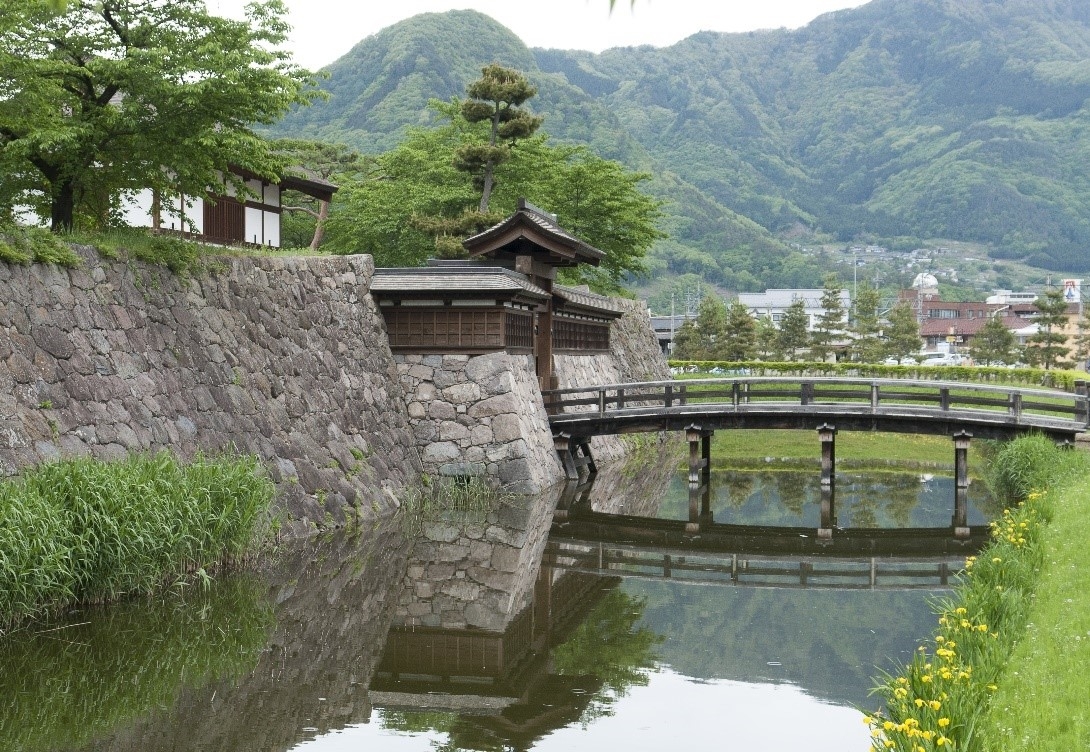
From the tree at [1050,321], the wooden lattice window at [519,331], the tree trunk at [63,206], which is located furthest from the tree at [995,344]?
the tree trunk at [63,206]

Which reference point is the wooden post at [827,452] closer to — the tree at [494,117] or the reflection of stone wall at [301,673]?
the reflection of stone wall at [301,673]

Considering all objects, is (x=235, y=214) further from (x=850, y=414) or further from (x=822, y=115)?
(x=822, y=115)

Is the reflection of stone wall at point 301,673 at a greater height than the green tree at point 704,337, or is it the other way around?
the green tree at point 704,337

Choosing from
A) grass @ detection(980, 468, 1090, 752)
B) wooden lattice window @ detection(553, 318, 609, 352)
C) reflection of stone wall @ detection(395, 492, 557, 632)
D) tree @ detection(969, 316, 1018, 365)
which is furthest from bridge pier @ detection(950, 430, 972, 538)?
tree @ detection(969, 316, 1018, 365)

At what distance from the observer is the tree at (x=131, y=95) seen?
1480 cm

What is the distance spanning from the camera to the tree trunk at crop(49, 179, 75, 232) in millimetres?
16189

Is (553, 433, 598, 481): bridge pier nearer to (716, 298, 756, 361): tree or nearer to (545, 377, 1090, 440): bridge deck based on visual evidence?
(545, 377, 1090, 440): bridge deck

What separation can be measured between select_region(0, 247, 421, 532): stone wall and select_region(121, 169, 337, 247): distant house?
252 inches

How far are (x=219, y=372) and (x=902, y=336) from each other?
54.1 meters

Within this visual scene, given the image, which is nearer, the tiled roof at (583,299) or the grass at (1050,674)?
the grass at (1050,674)

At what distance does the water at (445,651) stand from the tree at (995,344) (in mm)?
52964

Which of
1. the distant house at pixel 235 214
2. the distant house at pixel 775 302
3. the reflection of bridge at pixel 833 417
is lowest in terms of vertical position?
the reflection of bridge at pixel 833 417

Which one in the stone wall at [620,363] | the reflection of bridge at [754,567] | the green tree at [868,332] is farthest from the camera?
the green tree at [868,332]

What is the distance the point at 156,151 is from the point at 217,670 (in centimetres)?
884
